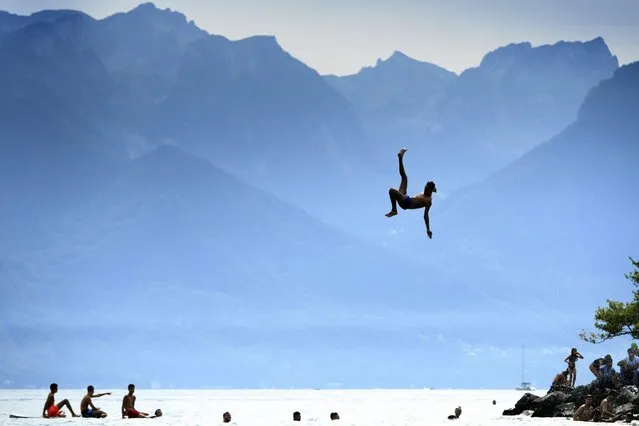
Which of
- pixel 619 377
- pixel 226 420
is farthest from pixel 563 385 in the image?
pixel 226 420

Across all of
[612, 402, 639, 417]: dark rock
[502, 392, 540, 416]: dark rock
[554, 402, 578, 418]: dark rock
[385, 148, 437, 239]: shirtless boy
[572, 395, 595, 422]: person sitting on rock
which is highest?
[502, 392, 540, 416]: dark rock

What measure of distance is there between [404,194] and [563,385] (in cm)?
3197

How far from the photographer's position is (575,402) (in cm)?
6103

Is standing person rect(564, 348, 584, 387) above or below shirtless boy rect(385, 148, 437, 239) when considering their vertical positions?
above

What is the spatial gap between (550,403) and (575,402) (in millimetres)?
1967

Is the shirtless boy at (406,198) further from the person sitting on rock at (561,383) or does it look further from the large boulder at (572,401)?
the person sitting on rock at (561,383)

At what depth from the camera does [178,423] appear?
6800 centimetres

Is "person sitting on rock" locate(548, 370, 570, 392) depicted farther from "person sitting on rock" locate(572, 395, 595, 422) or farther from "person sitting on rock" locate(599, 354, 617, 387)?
"person sitting on rock" locate(572, 395, 595, 422)

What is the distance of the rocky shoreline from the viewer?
53969 mm

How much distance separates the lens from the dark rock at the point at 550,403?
205 feet

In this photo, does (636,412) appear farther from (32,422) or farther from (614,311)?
(32,422)

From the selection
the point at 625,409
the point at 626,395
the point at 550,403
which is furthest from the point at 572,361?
the point at 625,409

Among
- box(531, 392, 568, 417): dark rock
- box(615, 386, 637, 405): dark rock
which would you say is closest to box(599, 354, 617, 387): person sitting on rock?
box(615, 386, 637, 405): dark rock

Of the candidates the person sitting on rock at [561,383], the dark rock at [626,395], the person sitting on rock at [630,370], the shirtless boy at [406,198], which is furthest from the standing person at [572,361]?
the shirtless boy at [406,198]
